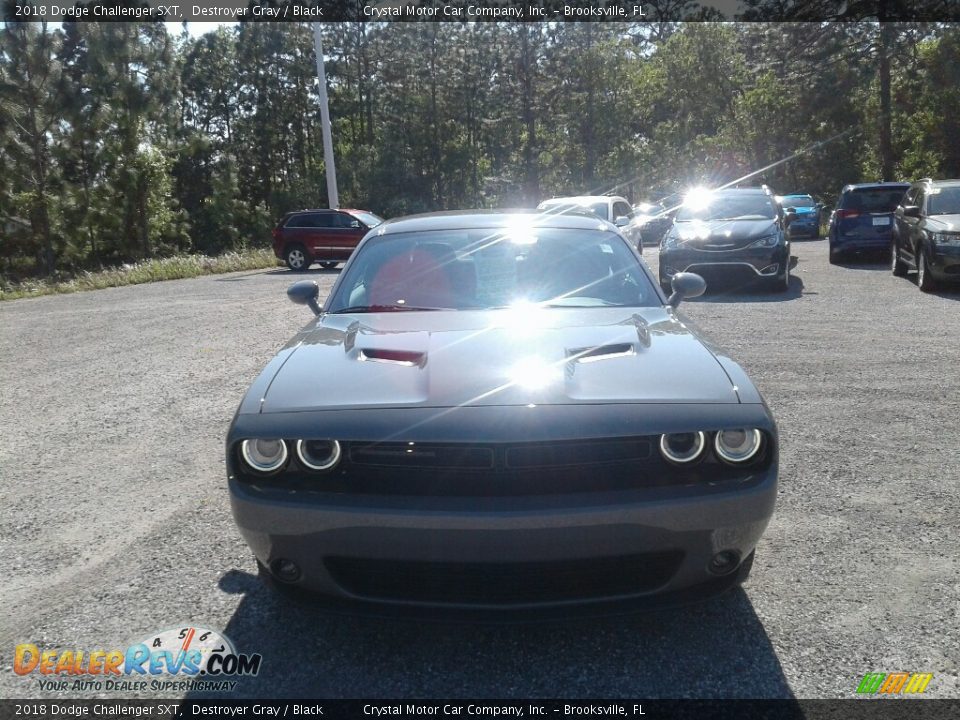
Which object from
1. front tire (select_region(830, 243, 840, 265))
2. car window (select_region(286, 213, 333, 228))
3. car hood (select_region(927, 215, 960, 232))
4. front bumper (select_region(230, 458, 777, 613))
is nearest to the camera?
front bumper (select_region(230, 458, 777, 613))

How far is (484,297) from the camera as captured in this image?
4.12 m

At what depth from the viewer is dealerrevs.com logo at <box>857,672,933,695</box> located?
270 centimetres

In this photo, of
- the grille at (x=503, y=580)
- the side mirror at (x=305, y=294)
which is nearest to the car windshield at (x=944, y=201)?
the side mirror at (x=305, y=294)

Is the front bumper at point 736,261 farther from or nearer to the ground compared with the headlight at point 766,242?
nearer to the ground

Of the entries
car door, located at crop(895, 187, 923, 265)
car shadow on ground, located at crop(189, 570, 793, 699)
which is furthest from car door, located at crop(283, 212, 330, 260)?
car shadow on ground, located at crop(189, 570, 793, 699)

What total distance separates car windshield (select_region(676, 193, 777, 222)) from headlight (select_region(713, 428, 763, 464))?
11.6 meters

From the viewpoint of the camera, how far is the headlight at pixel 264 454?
2793 mm

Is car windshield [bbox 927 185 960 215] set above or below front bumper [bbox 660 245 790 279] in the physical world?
above

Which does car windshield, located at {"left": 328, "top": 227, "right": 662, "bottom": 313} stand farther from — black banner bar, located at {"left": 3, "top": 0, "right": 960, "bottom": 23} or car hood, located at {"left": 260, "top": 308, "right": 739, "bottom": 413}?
black banner bar, located at {"left": 3, "top": 0, "right": 960, "bottom": 23}

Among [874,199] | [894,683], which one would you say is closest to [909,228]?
[874,199]

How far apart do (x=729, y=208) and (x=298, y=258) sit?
12.8 meters

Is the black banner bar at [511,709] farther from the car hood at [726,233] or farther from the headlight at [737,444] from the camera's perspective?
the car hood at [726,233]

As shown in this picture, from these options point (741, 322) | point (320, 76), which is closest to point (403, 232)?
point (741, 322)

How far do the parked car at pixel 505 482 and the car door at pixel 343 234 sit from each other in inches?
784
